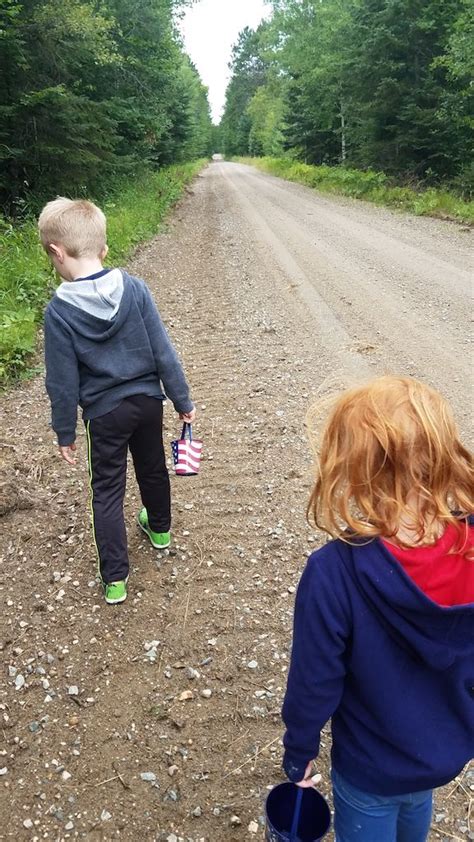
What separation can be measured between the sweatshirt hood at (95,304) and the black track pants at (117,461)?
1.22 feet

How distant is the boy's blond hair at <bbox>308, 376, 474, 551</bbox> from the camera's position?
3.94ft

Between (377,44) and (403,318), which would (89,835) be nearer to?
(403,318)

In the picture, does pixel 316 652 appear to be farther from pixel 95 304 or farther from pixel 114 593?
pixel 114 593

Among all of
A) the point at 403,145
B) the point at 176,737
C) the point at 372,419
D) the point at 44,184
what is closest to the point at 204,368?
the point at 176,737

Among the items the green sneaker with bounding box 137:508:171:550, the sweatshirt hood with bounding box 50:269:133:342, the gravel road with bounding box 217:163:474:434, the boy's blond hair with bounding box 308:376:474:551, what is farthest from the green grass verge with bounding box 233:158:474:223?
the boy's blond hair with bounding box 308:376:474:551

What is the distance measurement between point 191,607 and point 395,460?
2032mm

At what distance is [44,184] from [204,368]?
7687 millimetres

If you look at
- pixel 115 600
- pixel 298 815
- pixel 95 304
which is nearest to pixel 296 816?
pixel 298 815

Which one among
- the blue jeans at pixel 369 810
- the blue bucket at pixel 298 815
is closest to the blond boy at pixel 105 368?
the blue bucket at pixel 298 815

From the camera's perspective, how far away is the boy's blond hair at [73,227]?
2.42 metres

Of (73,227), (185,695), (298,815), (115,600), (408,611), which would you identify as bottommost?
(185,695)

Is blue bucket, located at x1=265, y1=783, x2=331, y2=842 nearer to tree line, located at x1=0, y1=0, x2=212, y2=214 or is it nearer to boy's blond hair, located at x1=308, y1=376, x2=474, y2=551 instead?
boy's blond hair, located at x1=308, y1=376, x2=474, y2=551

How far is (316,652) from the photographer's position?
4.20 feet

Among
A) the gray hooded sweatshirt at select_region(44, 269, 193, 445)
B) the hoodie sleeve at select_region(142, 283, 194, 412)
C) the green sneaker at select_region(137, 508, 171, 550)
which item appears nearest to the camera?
the gray hooded sweatshirt at select_region(44, 269, 193, 445)
